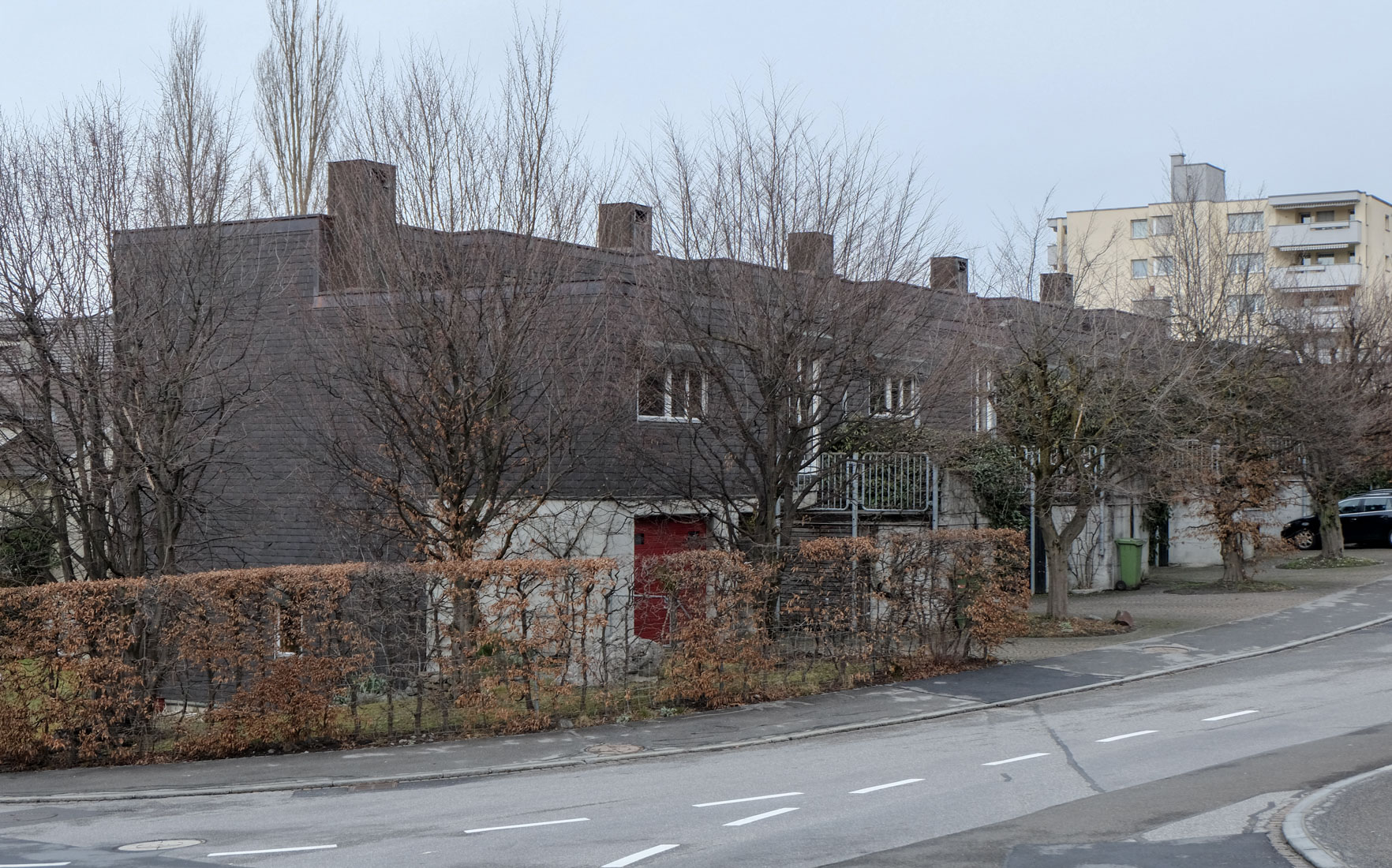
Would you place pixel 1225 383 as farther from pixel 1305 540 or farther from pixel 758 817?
pixel 758 817

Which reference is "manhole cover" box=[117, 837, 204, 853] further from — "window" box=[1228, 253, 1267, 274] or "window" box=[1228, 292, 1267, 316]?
"window" box=[1228, 253, 1267, 274]

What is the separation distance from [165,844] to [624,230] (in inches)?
434

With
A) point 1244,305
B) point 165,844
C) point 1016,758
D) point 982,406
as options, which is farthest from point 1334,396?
point 165,844

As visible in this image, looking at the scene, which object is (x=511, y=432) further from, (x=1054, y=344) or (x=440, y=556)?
(x=1054, y=344)

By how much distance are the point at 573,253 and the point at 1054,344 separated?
8530mm

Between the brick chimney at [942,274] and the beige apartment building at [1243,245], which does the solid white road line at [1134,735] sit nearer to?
the brick chimney at [942,274]

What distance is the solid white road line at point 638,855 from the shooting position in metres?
8.75

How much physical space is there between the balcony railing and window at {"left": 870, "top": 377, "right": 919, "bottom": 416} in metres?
1.59

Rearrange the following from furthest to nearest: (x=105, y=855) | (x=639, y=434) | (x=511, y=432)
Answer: (x=639, y=434)
(x=511, y=432)
(x=105, y=855)

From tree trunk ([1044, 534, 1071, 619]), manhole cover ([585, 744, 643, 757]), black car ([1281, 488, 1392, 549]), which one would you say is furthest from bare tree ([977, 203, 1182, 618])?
black car ([1281, 488, 1392, 549])

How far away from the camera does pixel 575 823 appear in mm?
10250

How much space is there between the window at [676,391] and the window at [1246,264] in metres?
15.6

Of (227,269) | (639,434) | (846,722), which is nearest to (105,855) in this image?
(846,722)

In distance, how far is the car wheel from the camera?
113 feet
